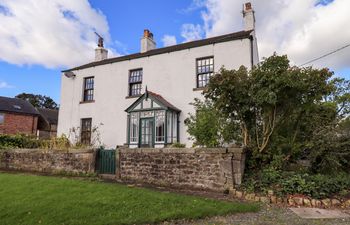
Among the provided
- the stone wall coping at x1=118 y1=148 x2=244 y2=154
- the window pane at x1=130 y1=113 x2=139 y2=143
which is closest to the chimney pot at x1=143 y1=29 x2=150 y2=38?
the window pane at x1=130 y1=113 x2=139 y2=143

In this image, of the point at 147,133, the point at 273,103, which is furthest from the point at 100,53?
the point at 273,103

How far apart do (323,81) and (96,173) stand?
9.00 metres

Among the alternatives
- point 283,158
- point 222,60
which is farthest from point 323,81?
point 222,60

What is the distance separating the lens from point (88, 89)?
65.7ft

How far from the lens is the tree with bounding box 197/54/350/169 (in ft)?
28.3

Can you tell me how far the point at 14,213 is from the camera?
19.5 ft

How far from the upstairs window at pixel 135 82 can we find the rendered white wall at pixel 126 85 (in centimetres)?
29

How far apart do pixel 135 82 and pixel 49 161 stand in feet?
24.9

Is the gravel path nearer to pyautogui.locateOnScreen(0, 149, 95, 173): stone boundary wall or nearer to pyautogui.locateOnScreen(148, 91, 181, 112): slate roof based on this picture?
pyautogui.locateOnScreen(0, 149, 95, 173): stone boundary wall

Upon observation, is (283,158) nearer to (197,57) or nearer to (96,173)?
(96,173)

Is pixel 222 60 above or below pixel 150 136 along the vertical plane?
above

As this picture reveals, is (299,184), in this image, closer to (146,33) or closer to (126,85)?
(126,85)

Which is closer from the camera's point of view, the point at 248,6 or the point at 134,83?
the point at 248,6

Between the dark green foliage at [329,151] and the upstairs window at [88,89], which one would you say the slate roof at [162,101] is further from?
the dark green foliage at [329,151]
